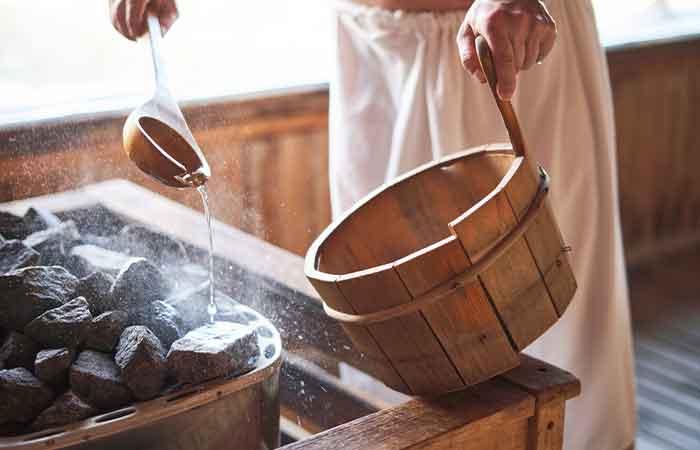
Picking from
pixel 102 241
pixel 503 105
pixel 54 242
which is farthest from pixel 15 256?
pixel 503 105

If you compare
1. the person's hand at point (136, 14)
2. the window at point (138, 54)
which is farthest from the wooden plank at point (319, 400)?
the window at point (138, 54)

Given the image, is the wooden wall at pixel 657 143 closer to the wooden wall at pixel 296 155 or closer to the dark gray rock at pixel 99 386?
the wooden wall at pixel 296 155

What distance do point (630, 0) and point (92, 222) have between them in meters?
2.37

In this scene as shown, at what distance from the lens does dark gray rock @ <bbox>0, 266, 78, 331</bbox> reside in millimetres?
1136

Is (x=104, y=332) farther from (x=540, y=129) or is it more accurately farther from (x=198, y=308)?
(x=540, y=129)

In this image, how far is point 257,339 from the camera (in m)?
1.15

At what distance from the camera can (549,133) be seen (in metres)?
1.66

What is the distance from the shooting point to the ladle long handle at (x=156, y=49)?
4.49ft

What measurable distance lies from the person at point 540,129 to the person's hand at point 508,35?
0.40 metres

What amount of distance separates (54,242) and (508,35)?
68cm

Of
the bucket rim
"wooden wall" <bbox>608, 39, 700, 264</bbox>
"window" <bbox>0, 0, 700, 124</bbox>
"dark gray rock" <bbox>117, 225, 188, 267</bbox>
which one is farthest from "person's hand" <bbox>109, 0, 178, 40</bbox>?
"wooden wall" <bbox>608, 39, 700, 264</bbox>

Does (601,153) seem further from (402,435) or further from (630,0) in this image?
(630,0)

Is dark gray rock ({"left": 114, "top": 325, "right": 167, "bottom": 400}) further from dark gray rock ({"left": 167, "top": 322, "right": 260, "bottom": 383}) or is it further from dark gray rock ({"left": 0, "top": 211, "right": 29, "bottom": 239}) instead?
dark gray rock ({"left": 0, "top": 211, "right": 29, "bottom": 239})

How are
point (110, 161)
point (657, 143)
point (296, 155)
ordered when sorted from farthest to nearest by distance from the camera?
point (657, 143), point (296, 155), point (110, 161)
